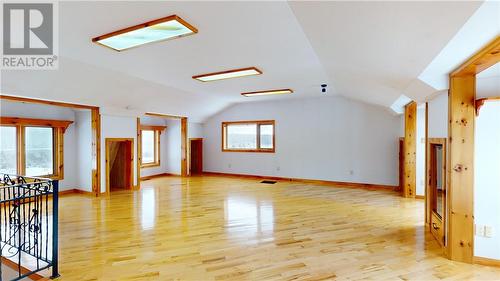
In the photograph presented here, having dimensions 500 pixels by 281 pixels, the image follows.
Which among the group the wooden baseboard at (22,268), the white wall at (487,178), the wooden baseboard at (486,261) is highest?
the white wall at (487,178)

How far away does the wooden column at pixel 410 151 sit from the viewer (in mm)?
5840

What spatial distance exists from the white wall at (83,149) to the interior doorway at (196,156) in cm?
399

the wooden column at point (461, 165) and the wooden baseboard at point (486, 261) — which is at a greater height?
the wooden column at point (461, 165)

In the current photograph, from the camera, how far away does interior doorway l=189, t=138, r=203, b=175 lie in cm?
1002

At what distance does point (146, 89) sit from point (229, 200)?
3.25m

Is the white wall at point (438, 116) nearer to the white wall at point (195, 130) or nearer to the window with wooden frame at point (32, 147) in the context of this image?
the white wall at point (195, 130)

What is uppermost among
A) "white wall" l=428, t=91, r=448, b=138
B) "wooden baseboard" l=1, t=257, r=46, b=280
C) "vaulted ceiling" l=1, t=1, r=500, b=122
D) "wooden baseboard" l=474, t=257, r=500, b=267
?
"vaulted ceiling" l=1, t=1, r=500, b=122

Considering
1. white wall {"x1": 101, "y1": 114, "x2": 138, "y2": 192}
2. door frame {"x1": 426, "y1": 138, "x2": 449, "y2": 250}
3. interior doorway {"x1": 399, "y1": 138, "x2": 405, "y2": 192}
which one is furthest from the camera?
interior doorway {"x1": 399, "y1": 138, "x2": 405, "y2": 192}

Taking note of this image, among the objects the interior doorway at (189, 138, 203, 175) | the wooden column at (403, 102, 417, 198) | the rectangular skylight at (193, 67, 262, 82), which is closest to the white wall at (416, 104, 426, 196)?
the wooden column at (403, 102, 417, 198)

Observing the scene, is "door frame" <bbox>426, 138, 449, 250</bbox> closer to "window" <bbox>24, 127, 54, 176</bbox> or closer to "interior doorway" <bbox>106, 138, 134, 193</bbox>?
"interior doorway" <bbox>106, 138, 134, 193</bbox>

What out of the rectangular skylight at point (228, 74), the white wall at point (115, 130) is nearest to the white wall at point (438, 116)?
the rectangular skylight at point (228, 74)

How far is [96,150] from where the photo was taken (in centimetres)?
615

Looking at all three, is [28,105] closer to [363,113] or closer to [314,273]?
[314,273]

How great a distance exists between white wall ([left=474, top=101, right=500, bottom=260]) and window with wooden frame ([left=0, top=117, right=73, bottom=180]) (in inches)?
320
